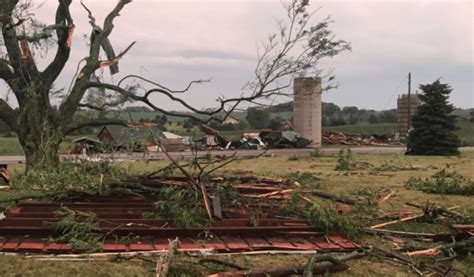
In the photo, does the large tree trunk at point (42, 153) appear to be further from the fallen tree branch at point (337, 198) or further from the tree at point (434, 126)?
the tree at point (434, 126)

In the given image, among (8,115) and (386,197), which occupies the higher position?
(8,115)

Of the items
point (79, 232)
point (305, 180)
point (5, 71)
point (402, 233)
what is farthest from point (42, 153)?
point (402, 233)

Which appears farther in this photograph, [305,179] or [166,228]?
[305,179]

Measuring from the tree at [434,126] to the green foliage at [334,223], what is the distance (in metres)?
23.5

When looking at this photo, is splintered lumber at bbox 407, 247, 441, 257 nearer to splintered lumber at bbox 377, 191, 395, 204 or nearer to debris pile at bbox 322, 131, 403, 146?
splintered lumber at bbox 377, 191, 395, 204

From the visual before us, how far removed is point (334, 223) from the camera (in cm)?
704

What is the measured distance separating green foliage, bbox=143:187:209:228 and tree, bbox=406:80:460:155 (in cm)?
2376

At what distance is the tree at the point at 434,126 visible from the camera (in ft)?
96.4

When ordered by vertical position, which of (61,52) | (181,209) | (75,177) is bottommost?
(181,209)

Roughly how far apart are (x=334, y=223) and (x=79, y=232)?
9.61 ft

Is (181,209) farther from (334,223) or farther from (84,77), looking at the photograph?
(84,77)

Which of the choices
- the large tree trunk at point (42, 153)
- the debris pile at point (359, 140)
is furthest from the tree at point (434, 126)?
the large tree trunk at point (42, 153)

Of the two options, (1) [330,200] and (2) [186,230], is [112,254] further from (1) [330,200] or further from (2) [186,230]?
(1) [330,200]

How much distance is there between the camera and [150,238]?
6.50 meters
